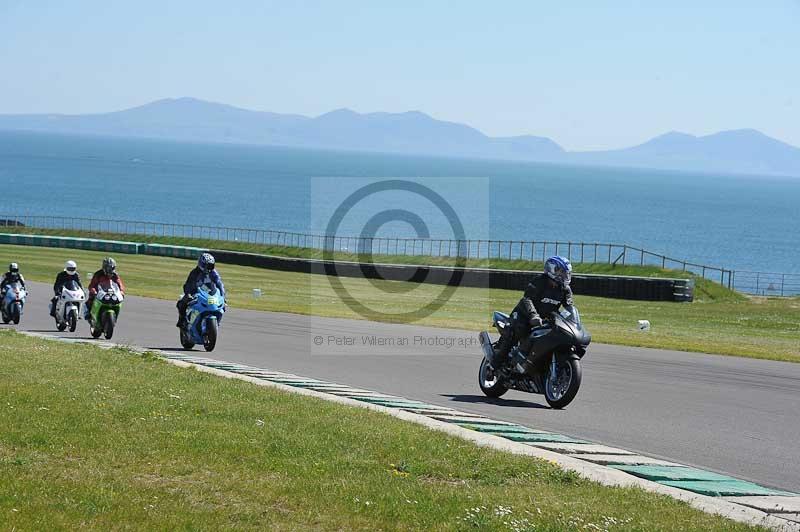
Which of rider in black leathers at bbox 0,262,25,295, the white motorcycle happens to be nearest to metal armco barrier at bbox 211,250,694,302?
rider in black leathers at bbox 0,262,25,295

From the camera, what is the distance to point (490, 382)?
16.0 m

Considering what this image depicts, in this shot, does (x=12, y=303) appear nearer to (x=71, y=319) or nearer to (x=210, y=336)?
(x=71, y=319)

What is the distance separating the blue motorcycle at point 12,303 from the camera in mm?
26297

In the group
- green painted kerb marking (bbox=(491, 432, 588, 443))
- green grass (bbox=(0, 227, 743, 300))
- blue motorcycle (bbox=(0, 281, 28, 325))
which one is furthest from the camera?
green grass (bbox=(0, 227, 743, 300))

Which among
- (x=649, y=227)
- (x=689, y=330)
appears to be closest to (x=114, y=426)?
(x=689, y=330)

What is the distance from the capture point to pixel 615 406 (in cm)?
1504

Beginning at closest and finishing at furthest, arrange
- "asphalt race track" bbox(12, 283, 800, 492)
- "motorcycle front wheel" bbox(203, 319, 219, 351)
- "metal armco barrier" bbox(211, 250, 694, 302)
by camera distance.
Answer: "asphalt race track" bbox(12, 283, 800, 492)
"motorcycle front wheel" bbox(203, 319, 219, 351)
"metal armco barrier" bbox(211, 250, 694, 302)

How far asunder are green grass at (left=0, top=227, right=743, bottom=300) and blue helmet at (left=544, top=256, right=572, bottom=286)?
34137 mm

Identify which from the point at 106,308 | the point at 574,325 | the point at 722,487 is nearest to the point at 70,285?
the point at 106,308

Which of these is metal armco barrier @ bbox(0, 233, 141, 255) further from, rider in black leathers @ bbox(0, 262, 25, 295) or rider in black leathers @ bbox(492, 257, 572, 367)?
rider in black leathers @ bbox(492, 257, 572, 367)

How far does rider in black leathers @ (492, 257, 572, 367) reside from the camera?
578 inches

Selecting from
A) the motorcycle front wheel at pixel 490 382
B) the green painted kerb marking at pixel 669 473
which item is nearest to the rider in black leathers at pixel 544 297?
the motorcycle front wheel at pixel 490 382

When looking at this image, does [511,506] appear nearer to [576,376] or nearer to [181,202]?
[576,376]

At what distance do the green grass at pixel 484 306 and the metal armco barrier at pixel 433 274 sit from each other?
85 centimetres
